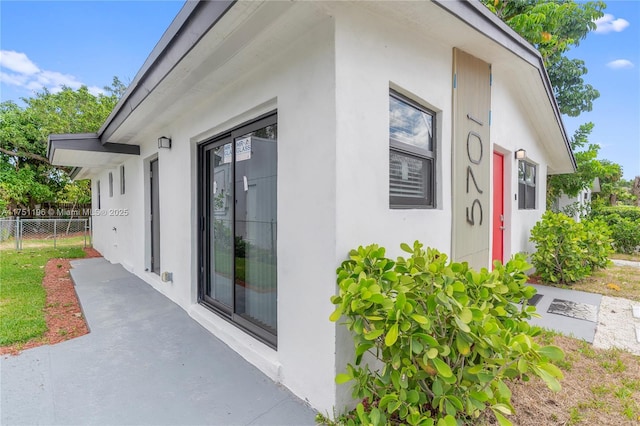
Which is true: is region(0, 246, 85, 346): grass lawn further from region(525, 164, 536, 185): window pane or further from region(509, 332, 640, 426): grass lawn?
region(525, 164, 536, 185): window pane

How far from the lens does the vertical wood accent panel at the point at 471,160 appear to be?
11.2 ft

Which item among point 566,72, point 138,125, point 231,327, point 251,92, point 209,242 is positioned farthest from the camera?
point 566,72

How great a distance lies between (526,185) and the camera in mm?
6730

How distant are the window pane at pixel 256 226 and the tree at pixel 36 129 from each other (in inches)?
654

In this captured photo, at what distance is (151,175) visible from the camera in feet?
19.7

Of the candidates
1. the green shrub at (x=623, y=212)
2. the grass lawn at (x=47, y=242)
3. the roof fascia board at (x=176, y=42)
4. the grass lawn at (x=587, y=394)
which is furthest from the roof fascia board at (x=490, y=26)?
the grass lawn at (x=47, y=242)

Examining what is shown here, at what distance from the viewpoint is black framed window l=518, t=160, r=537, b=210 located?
6289 millimetres

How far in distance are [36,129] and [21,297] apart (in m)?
17.4

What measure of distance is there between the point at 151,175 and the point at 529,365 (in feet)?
21.3

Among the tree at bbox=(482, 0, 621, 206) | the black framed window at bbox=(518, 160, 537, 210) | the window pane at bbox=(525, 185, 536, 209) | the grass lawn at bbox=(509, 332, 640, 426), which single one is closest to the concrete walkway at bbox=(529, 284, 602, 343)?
the grass lawn at bbox=(509, 332, 640, 426)

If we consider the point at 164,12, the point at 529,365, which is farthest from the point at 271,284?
the point at 164,12

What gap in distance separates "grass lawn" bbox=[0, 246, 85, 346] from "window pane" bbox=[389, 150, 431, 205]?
445 cm

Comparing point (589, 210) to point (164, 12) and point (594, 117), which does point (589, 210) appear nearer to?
point (594, 117)

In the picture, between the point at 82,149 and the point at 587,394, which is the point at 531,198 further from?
the point at 82,149
